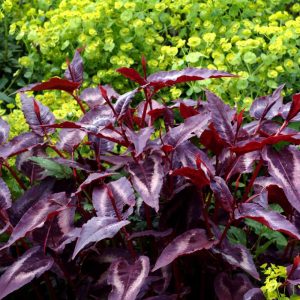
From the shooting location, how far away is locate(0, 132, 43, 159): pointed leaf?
2.02 m

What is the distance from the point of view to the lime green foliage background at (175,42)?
288 cm

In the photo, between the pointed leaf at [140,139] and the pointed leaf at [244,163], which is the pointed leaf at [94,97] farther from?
the pointed leaf at [244,163]

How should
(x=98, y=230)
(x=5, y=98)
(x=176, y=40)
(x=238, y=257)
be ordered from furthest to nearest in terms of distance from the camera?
1. (x=5, y=98)
2. (x=176, y=40)
3. (x=238, y=257)
4. (x=98, y=230)

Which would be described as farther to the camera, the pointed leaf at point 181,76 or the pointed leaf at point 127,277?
the pointed leaf at point 181,76

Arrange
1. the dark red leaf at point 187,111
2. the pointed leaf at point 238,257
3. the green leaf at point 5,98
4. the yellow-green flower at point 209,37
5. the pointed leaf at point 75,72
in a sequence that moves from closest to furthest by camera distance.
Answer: the pointed leaf at point 238,257
the dark red leaf at point 187,111
the pointed leaf at point 75,72
the yellow-green flower at point 209,37
the green leaf at point 5,98

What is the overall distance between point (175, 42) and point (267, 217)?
5.65 feet

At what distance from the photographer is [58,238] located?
193cm

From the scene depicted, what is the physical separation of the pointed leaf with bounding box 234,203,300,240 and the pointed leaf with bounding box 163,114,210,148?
0.82ft

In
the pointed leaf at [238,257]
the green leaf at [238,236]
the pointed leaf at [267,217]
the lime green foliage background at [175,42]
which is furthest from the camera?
the lime green foliage background at [175,42]

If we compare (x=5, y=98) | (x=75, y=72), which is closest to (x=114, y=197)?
(x=75, y=72)

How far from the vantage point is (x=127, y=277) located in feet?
5.78

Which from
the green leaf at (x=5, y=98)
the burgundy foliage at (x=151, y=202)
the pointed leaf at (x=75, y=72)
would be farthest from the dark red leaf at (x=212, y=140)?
the green leaf at (x=5, y=98)

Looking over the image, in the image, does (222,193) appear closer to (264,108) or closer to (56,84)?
(264,108)

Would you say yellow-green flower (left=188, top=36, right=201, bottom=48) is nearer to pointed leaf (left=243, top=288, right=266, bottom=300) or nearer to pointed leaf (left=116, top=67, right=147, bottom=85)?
pointed leaf (left=116, top=67, right=147, bottom=85)
